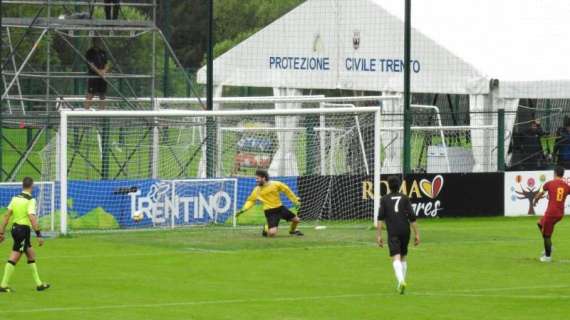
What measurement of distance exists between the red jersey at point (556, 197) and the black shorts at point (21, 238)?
9462 mm

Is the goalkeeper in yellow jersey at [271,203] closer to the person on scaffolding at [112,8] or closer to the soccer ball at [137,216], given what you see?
the soccer ball at [137,216]

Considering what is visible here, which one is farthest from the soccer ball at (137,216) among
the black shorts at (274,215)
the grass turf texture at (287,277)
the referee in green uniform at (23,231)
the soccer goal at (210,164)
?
the referee in green uniform at (23,231)

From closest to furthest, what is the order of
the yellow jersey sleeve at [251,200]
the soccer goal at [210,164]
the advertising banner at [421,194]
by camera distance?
the yellow jersey sleeve at [251,200], the soccer goal at [210,164], the advertising banner at [421,194]

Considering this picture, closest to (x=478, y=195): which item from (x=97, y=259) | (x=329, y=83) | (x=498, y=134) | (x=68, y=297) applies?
(x=498, y=134)

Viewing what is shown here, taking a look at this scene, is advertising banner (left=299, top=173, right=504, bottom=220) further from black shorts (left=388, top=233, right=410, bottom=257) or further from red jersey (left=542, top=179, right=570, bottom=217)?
black shorts (left=388, top=233, right=410, bottom=257)

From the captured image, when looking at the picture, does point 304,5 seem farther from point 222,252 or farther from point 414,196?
point 222,252

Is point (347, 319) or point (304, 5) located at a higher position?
point (304, 5)

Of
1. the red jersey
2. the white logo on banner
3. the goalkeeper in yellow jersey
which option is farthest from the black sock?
the white logo on banner

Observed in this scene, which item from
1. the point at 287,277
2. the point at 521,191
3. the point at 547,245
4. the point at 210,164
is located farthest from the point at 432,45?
the point at 287,277

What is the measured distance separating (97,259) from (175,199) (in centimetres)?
595

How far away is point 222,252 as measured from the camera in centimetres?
2569

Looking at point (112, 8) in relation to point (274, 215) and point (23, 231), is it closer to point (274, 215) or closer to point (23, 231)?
point (274, 215)

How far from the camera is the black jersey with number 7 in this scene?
20516mm

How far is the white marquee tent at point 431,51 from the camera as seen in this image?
120ft
